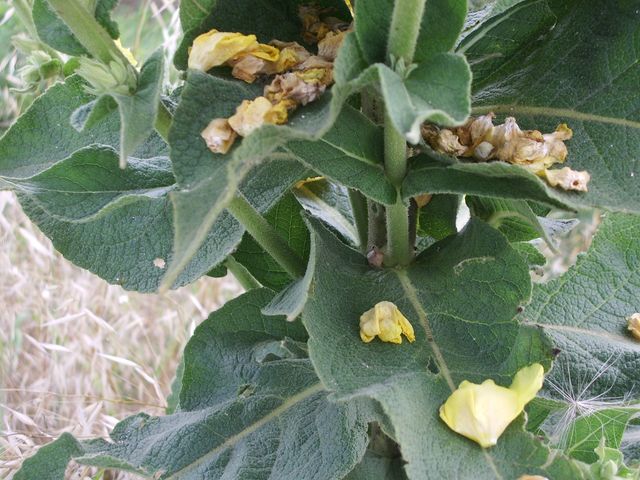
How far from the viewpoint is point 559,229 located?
99 centimetres

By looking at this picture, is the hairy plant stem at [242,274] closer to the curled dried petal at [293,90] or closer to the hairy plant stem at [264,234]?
the hairy plant stem at [264,234]

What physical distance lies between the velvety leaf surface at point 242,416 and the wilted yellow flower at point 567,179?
308 mm

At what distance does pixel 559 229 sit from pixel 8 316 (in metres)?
1.58

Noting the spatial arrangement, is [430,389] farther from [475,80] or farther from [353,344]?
[475,80]

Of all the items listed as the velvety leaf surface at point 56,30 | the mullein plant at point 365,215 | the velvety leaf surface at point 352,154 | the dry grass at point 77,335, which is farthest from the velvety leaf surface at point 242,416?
the dry grass at point 77,335

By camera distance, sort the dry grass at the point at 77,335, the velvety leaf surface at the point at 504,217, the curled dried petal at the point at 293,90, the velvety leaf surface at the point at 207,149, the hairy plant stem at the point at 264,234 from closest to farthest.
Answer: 1. the velvety leaf surface at the point at 207,149
2. the curled dried petal at the point at 293,90
3. the hairy plant stem at the point at 264,234
4. the velvety leaf surface at the point at 504,217
5. the dry grass at the point at 77,335

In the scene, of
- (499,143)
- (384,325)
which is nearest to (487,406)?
(384,325)

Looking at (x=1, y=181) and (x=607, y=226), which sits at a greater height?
(x=1, y=181)

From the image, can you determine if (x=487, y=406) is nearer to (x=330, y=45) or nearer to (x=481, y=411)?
(x=481, y=411)

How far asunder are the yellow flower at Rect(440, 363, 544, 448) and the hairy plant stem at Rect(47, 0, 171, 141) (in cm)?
33

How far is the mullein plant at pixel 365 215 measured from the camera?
2.10 ft

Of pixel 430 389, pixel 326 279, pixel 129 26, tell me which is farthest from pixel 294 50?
pixel 129 26

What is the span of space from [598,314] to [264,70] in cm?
51

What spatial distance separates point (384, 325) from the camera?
748mm
